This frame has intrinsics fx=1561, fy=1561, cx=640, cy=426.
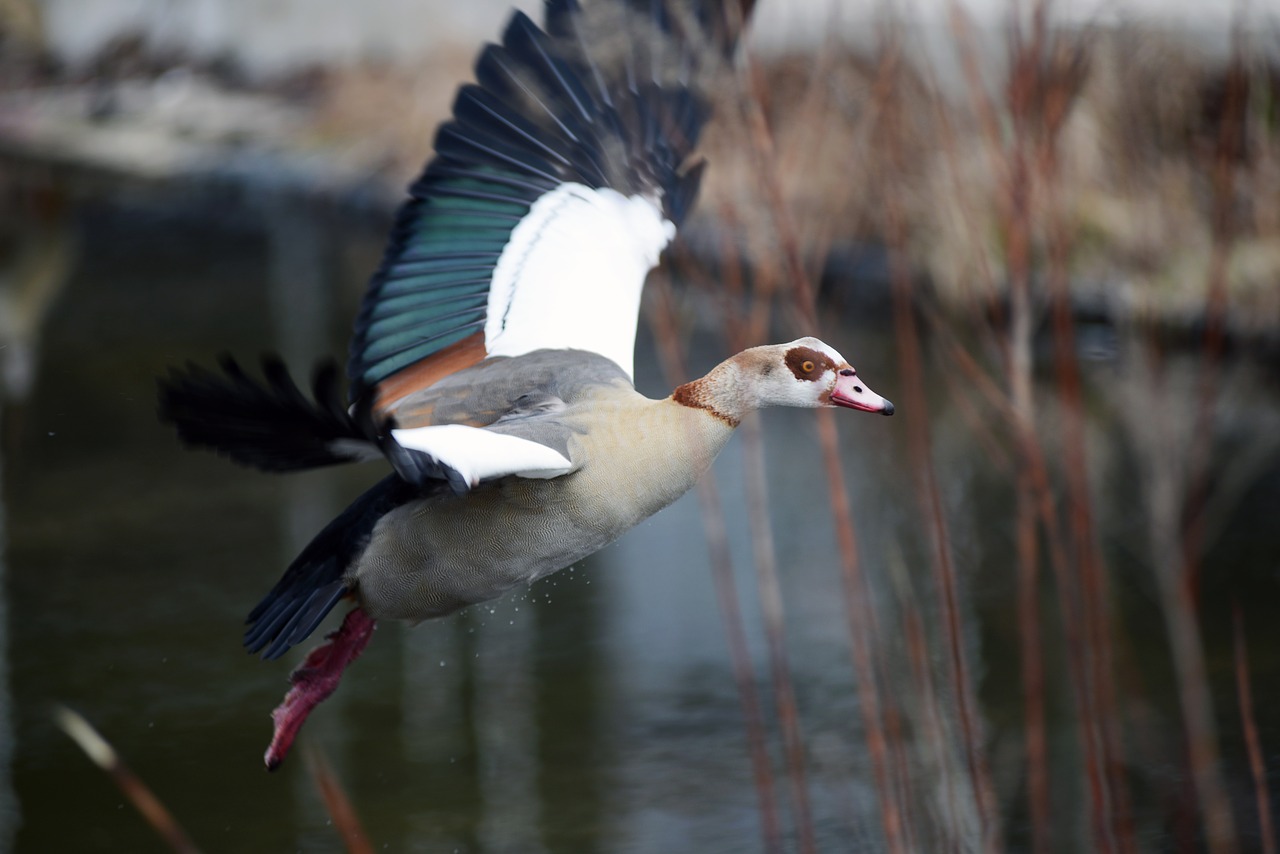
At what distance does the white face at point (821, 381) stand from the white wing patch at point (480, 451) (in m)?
0.43

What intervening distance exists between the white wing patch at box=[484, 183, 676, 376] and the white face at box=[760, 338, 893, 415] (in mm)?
514

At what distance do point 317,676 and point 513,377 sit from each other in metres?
0.71

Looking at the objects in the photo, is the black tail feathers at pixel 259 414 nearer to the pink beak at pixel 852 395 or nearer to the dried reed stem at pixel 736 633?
the dried reed stem at pixel 736 633

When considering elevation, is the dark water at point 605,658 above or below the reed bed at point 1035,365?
below

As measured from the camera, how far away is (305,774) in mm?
4160

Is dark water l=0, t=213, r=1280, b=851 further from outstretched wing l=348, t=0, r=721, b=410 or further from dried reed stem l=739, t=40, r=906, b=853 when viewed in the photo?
outstretched wing l=348, t=0, r=721, b=410

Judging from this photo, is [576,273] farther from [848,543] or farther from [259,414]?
[848,543]

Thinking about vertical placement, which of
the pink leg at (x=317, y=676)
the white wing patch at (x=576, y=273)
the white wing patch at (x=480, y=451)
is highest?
the white wing patch at (x=576, y=273)

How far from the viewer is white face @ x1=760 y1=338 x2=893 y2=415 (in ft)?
8.77

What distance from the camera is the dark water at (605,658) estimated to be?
383cm

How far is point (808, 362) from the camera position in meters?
2.69

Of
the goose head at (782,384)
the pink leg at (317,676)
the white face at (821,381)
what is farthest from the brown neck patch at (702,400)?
the pink leg at (317,676)

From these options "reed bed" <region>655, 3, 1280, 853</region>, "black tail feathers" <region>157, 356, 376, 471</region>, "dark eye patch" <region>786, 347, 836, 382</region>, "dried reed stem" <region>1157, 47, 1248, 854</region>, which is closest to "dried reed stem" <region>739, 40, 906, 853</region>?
"reed bed" <region>655, 3, 1280, 853</region>

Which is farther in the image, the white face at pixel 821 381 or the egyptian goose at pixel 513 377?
the white face at pixel 821 381
